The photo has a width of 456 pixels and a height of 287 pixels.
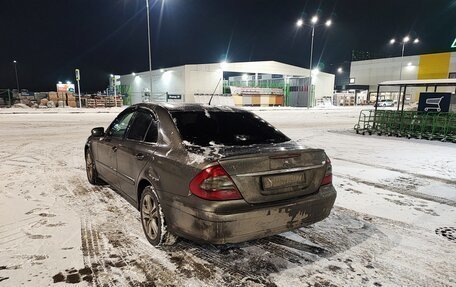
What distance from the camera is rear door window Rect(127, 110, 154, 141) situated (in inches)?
152

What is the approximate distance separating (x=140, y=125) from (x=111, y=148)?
0.87 meters

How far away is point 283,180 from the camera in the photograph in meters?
2.99

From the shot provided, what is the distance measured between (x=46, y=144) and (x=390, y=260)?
10280mm

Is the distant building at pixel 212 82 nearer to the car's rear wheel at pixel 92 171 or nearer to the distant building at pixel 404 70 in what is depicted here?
the distant building at pixel 404 70

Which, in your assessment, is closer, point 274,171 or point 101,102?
point 274,171

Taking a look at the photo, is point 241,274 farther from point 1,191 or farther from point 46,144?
point 46,144

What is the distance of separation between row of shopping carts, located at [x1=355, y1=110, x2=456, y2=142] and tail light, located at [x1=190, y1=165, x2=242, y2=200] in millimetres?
12881

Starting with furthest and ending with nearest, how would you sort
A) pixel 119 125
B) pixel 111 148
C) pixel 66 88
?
pixel 66 88, pixel 119 125, pixel 111 148

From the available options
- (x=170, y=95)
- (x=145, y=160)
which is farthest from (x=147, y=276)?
(x=170, y=95)

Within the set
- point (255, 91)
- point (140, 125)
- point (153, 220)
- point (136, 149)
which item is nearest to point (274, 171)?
point (153, 220)

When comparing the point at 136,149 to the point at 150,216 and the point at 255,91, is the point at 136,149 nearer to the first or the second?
the point at 150,216

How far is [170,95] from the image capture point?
132ft

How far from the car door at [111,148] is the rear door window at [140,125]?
0.84ft

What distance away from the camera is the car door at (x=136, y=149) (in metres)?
3.61
